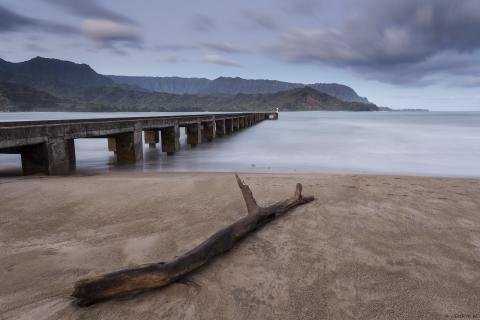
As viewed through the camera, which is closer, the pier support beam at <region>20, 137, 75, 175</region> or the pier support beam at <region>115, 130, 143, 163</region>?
the pier support beam at <region>20, 137, 75, 175</region>

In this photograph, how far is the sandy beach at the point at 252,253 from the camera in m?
2.24

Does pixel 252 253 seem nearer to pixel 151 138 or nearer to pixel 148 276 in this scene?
pixel 148 276

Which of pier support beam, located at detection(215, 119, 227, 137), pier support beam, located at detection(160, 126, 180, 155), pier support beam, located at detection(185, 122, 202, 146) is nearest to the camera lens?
pier support beam, located at detection(160, 126, 180, 155)

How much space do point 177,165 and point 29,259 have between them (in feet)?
31.5

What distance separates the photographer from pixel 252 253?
310cm

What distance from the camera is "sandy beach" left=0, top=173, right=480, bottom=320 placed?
7.36 ft

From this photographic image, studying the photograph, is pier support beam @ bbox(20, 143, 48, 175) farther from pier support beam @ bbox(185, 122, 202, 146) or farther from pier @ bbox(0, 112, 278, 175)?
pier support beam @ bbox(185, 122, 202, 146)

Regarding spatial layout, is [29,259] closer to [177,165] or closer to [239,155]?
[177,165]

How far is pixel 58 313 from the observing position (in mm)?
2084

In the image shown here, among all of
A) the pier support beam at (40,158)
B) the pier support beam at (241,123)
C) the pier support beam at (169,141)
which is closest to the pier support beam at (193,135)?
the pier support beam at (169,141)

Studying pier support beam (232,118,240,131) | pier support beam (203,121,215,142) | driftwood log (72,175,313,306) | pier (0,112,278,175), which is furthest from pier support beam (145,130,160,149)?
pier support beam (232,118,240,131)

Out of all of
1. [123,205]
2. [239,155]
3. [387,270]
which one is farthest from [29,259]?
[239,155]

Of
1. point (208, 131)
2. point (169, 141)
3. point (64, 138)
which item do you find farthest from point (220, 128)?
point (64, 138)

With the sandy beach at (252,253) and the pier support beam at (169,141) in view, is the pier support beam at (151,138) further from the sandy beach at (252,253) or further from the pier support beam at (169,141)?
the sandy beach at (252,253)
